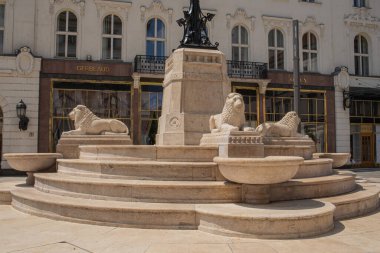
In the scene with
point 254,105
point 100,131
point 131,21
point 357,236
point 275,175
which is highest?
point 131,21

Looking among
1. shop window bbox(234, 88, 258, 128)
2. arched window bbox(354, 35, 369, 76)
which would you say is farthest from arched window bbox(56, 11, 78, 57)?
arched window bbox(354, 35, 369, 76)

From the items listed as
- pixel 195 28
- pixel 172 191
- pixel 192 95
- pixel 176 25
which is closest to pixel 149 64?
pixel 176 25

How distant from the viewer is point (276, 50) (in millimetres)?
26578

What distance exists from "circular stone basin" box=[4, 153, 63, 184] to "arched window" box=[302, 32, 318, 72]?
881 inches

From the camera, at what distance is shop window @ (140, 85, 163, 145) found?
23172 mm

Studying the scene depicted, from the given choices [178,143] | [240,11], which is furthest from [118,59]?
[178,143]

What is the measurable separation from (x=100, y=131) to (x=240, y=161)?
21.5 ft

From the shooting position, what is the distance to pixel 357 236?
5.59m

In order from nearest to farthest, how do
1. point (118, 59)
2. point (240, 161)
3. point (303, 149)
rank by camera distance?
point (240, 161) < point (303, 149) < point (118, 59)

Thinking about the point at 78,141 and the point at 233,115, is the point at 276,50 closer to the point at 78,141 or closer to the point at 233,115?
the point at 78,141

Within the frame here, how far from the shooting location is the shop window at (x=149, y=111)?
23172 millimetres

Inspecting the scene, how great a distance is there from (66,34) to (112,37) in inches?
114

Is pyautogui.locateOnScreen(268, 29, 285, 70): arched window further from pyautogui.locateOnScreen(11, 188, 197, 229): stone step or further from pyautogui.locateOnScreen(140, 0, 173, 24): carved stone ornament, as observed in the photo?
pyautogui.locateOnScreen(11, 188, 197, 229): stone step

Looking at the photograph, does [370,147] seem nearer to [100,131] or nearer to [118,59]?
[118,59]
